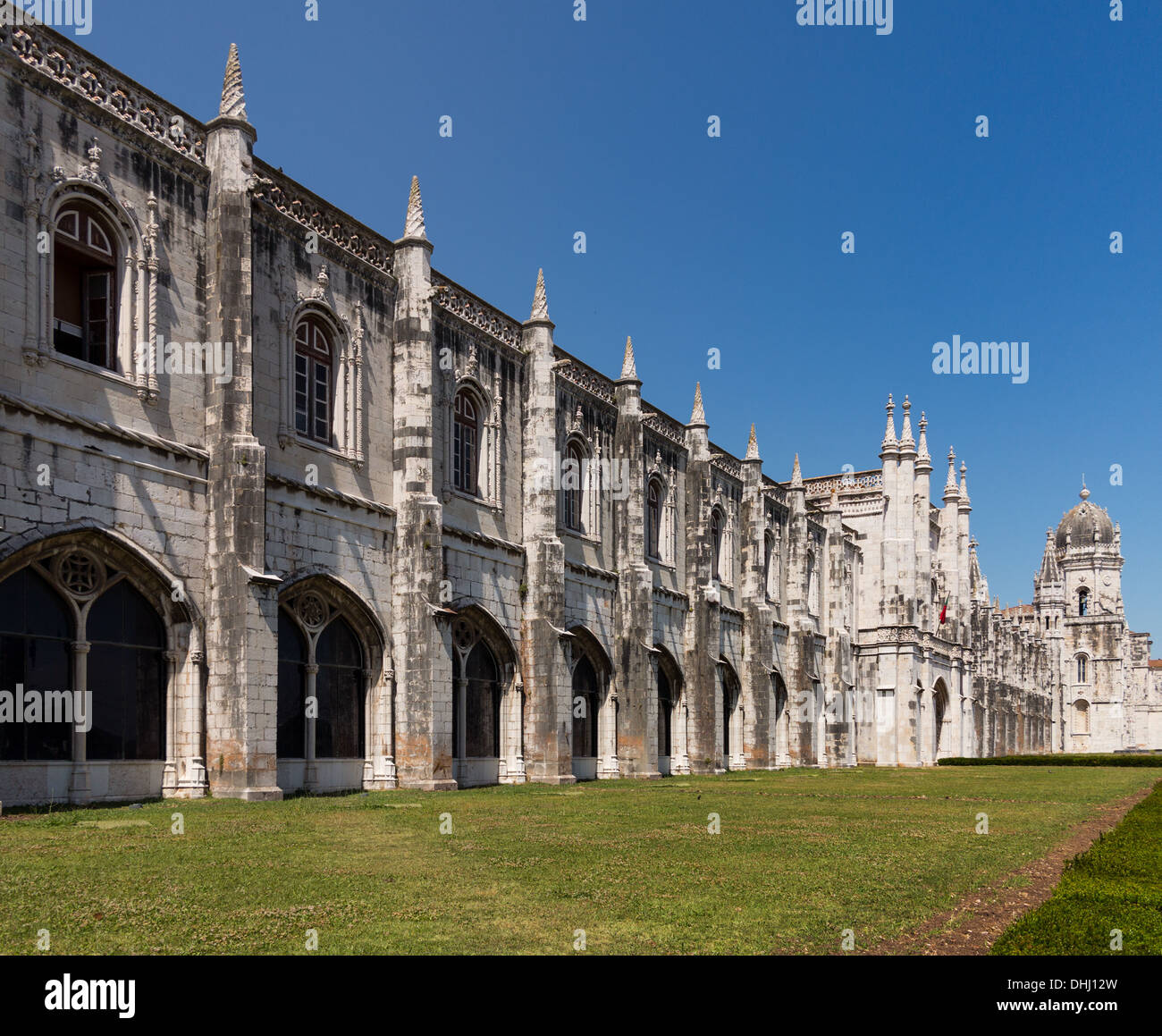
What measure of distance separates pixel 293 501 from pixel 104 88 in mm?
7225

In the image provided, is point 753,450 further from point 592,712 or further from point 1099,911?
point 1099,911

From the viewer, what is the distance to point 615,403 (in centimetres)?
3222

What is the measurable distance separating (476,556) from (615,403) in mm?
9221

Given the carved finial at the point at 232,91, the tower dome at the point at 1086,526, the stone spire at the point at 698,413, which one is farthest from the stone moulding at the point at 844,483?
the tower dome at the point at 1086,526

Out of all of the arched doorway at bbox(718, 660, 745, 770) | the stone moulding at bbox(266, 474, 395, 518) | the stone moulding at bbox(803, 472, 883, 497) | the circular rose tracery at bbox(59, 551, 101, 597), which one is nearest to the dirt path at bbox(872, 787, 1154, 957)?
the circular rose tracery at bbox(59, 551, 101, 597)

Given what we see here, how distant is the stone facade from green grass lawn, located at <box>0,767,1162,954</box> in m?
2.59

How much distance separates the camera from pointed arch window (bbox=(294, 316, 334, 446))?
20.6 m

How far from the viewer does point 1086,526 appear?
108312 millimetres

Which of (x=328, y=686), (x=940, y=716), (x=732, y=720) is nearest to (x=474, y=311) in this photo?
(x=328, y=686)

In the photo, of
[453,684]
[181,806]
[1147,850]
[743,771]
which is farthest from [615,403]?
[1147,850]

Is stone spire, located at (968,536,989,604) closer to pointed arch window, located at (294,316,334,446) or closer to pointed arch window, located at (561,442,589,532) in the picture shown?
pointed arch window, located at (561,442,589,532)

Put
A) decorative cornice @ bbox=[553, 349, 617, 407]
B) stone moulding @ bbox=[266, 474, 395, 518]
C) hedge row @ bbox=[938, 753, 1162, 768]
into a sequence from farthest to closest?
1. hedge row @ bbox=[938, 753, 1162, 768]
2. decorative cornice @ bbox=[553, 349, 617, 407]
3. stone moulding @ bbox=[266, 474, 395, 518]

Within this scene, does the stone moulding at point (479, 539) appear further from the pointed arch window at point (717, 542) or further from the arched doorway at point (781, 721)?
the arched doorway at point (781, 721)
